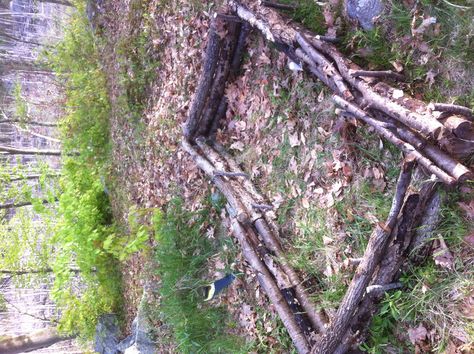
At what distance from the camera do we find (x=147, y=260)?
6.33 meters

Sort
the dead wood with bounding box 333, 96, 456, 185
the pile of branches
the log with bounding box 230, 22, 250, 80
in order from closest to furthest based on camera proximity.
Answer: the dead wood with bounding box 333, 96, 456, 185 < the pile of branches < the log with bounding box 230, 22, 250, 80

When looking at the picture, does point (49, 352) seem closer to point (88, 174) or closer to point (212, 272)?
point (88, 174)

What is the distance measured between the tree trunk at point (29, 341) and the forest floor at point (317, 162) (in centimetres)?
449

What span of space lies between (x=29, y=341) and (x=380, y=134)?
9.22 m

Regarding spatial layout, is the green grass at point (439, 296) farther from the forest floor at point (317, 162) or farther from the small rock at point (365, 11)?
the small rock at point (365, 11)

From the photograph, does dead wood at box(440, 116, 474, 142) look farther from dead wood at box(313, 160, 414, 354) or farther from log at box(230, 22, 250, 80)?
log at box(230, 22, 250, 80)

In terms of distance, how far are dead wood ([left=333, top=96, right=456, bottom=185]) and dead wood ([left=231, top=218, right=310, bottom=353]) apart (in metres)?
1.68

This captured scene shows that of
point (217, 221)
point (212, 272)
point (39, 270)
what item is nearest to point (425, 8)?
point (217, 221)

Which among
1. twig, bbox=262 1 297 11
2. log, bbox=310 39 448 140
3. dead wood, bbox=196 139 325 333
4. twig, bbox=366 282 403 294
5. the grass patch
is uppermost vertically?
twig, bbox=262 1 297 11

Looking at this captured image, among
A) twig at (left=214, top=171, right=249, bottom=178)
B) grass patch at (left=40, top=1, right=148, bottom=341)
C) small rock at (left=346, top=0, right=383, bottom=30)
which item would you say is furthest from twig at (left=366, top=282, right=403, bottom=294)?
grass patch at (left=40, top=1, right=148, bottom=341)

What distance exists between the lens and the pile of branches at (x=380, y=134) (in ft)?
8.60

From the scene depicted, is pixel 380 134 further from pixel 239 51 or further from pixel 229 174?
pixel 239 51

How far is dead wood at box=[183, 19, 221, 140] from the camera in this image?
4441 millimetres

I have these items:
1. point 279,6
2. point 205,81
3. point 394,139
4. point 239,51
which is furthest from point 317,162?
point 205,81
